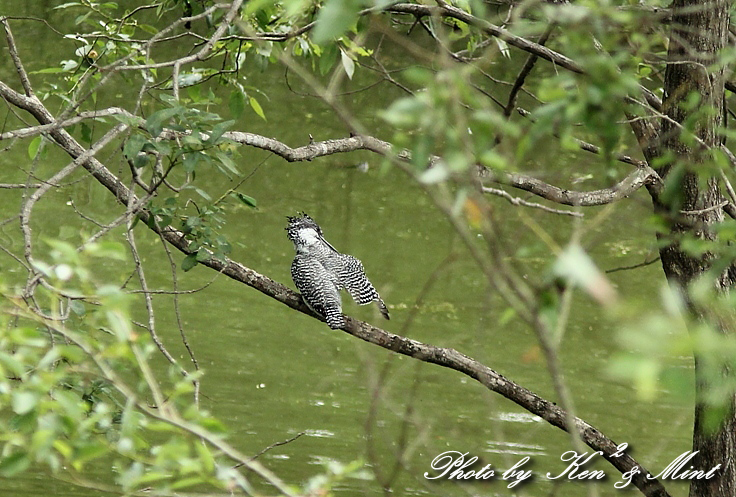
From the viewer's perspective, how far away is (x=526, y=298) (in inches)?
37.7

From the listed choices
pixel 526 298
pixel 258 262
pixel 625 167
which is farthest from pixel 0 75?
pixel 526 298

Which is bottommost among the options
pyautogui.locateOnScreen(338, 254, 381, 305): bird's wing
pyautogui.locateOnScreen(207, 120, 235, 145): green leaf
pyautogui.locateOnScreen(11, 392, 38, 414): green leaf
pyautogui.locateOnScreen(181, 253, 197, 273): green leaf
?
pyautogui.locateOnScreen(11, 392, 38, 414): green leaf

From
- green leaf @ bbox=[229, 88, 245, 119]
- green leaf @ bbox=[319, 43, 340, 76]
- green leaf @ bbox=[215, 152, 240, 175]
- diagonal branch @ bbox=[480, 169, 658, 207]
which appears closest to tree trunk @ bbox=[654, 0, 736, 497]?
diagonal branch @ bbox=[480, 169, 658, 207]

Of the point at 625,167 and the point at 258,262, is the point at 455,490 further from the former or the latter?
the point at 625,167

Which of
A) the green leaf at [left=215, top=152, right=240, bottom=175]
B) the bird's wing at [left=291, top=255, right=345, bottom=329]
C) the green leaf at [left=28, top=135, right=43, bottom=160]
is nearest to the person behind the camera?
the green leaf at [left=215, top=152, right=240, bottom=175]

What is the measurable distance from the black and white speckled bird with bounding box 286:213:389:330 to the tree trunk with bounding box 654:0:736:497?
3.42 feet

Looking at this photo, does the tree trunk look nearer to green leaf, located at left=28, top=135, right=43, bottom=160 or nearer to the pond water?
the pond water

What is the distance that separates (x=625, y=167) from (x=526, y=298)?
7408 mm

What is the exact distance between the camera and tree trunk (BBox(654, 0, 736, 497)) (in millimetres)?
2457

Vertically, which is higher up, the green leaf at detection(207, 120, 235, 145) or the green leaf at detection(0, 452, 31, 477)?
the green leaf at detection(207, 120, 235, 145)

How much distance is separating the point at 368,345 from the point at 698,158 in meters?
2.64

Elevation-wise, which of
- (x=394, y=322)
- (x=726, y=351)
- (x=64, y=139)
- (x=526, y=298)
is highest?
(x=394, y=322)

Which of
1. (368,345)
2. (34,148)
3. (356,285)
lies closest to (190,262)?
(34,148)

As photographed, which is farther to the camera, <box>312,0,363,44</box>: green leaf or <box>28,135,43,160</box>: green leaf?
<box>28,135,43,160</box>: green leaf
